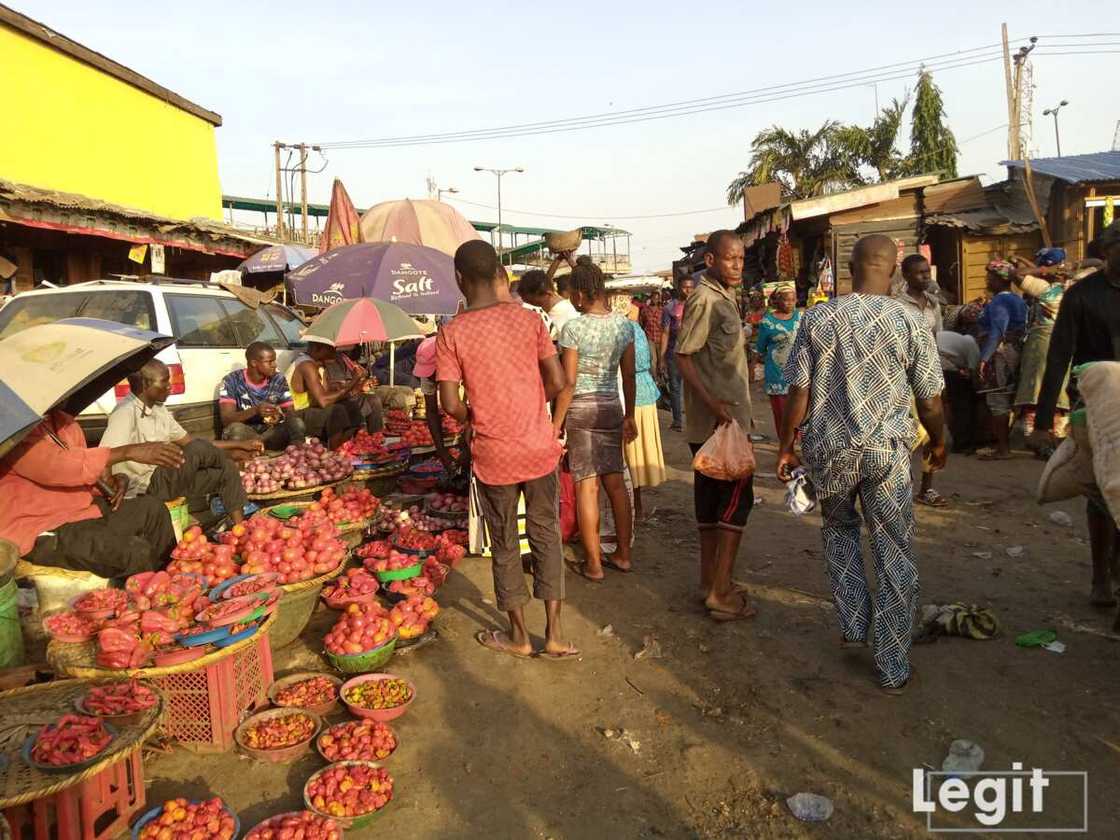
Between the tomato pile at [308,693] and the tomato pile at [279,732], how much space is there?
0.11m

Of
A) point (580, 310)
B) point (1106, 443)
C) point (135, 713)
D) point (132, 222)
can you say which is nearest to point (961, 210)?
point (580, 310)

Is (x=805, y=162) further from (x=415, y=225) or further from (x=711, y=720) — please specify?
(x=711, y=720)

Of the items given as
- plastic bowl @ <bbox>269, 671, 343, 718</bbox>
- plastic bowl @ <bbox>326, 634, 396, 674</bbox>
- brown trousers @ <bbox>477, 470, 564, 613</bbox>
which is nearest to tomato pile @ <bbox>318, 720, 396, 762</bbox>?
plastic bowl @ <bbox>269, 671, 343, 718</bbox>

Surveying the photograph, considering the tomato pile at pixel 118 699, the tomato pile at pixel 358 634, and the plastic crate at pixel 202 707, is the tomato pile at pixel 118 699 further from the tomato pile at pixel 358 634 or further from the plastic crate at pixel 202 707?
the tomato pile at pixel 358 634

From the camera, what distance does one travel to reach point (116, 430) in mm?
4914

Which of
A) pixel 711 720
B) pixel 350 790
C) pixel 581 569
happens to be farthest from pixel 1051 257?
pixel 350 790

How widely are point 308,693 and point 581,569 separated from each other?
2.22m

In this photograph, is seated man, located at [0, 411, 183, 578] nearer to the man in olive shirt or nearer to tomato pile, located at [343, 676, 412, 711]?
tomato pile, located at [343, 676, 412, 711]

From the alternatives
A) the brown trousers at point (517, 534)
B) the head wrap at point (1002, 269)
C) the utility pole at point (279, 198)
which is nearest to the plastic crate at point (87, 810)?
the brown trousers at point (517, 534)

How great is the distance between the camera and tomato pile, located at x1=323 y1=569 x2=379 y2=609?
435cm

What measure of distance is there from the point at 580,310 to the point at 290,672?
9.26 ft

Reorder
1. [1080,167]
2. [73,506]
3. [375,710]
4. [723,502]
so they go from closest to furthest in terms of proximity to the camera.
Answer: [375,710]
[73,506]
[723,502]
[1080,167]

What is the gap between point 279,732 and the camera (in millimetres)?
3156

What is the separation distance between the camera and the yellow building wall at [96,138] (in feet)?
42.4
